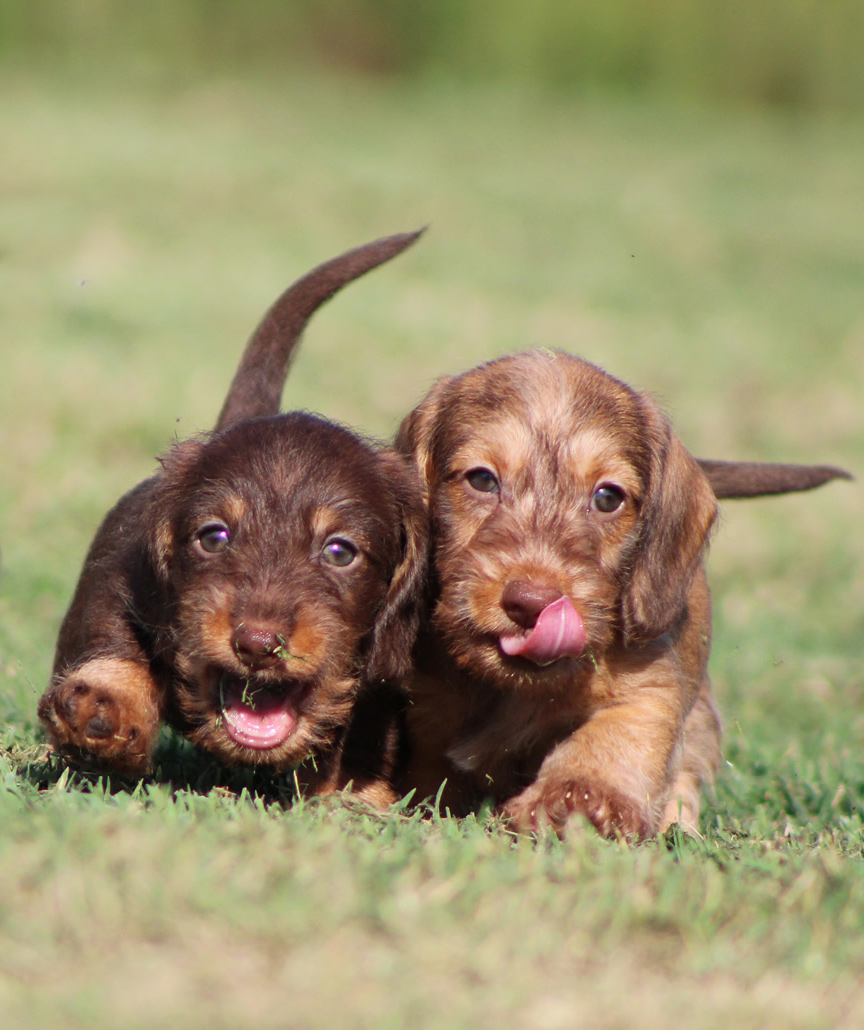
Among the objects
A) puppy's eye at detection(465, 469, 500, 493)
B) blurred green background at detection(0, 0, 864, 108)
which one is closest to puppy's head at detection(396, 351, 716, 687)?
puppy's eye at detection(465, 469, 500, 493)

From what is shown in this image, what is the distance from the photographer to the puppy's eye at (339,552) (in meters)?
3.62

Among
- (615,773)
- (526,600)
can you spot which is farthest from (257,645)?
(615,773)

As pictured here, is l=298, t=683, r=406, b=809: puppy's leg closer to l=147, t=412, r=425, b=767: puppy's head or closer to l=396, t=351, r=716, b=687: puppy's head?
l=147, t=412, r=425, b=767: puppy's head

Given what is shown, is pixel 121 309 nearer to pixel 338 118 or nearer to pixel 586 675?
pixel 586 675

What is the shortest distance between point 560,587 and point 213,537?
2.91 ft

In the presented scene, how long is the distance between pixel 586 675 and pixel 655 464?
2.24ft

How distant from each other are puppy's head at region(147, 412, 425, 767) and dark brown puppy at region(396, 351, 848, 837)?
0.19 m

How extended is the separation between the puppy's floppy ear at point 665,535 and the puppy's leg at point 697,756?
2.13 ft

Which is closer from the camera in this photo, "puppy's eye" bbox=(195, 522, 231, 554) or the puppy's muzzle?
the puppy's muzzle

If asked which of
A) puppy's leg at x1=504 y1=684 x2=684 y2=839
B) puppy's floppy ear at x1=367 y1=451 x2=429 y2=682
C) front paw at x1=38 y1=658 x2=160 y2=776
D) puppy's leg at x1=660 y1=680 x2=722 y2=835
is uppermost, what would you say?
puppy's floppy ear at x1=367 y1=451 x2=429 y2=682

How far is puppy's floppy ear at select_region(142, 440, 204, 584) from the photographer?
12.2ft

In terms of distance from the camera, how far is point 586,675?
392 centimetres

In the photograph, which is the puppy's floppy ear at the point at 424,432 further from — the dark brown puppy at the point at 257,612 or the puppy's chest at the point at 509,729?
the puppy's chest at the point at 509,729

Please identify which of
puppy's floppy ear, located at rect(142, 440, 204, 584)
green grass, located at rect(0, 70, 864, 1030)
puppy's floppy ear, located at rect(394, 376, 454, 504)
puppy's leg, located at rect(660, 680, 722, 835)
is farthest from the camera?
puppy's leg, located at rect(660, 680, 722, 835)
